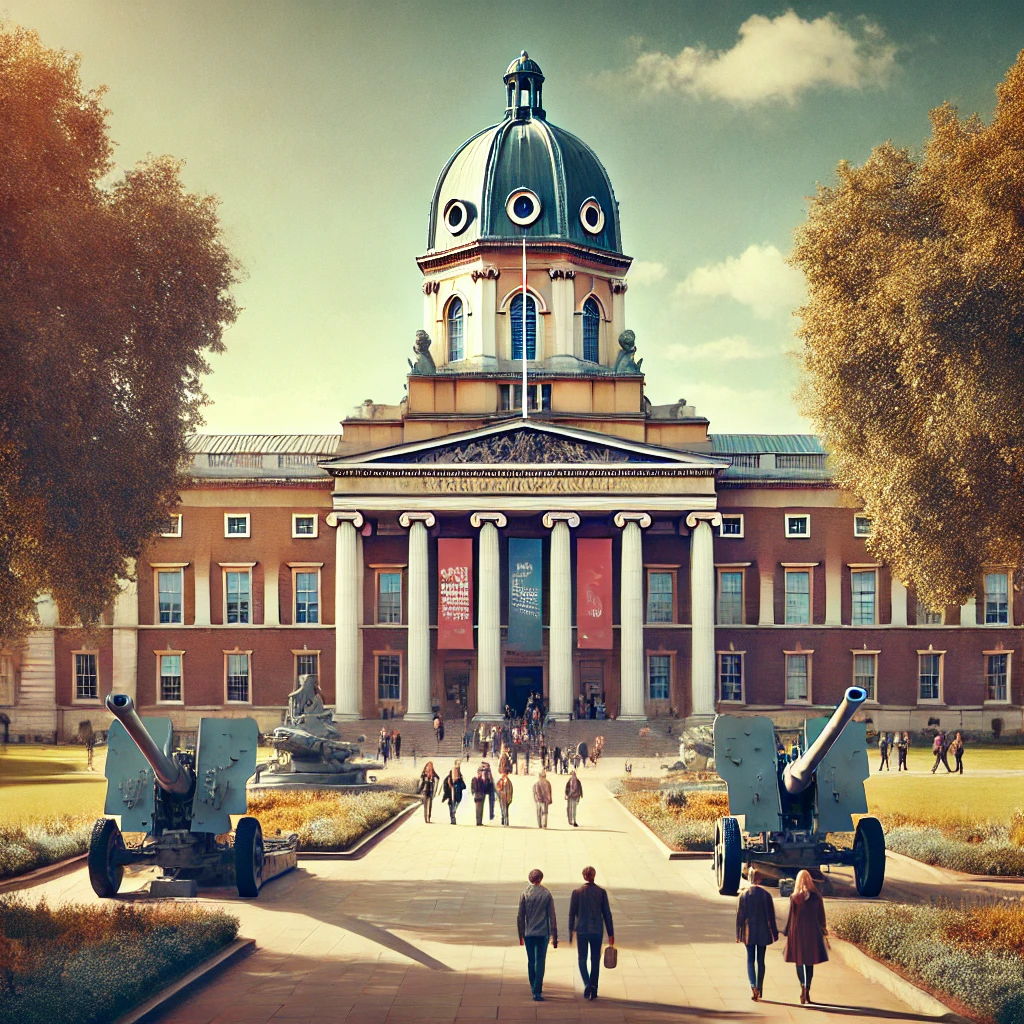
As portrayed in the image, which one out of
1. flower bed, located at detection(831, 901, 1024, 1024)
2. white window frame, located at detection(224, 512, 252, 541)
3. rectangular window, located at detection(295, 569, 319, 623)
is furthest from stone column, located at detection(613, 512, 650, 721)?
flower bed, located at detection(831, 901, 1024, 1024)

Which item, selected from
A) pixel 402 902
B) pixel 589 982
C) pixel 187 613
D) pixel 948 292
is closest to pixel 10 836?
pixel 402 902

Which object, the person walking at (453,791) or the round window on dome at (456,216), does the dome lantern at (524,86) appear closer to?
the round window on dome at (456,216)

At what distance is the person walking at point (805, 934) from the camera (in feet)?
47.1

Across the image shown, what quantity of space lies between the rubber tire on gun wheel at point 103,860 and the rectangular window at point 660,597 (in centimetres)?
4330

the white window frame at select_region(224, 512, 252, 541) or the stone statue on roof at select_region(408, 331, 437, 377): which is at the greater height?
the stone statue on roof at select_region(408, 331, 437, 377)

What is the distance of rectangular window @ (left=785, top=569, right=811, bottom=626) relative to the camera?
202 feet

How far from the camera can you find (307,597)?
6169cm

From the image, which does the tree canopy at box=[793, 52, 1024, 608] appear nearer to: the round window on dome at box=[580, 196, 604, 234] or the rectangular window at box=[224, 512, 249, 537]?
the rectangular window at box=[224, 512, 249, 537]

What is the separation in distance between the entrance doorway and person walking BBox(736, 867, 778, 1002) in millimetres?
47154

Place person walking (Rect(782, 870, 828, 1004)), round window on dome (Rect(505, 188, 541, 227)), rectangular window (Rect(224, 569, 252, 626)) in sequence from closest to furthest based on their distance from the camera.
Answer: person walking (Rect(782, 870, 828, 1004)), rectangular window (Rect(224, 569, 252, 626)), round window on dome (Rect(505, 188, 541, 227))

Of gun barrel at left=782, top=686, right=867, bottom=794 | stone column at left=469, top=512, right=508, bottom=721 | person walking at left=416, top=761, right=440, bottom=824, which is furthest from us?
stone column at left=469, top=512, right=508, bottom=721

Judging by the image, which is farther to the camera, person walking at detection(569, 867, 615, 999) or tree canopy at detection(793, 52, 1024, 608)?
tree canopy at detection(793, 52, 1024, 608)

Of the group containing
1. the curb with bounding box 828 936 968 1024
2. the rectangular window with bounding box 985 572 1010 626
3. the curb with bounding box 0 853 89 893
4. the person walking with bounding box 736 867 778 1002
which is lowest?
the curb with bounding box 0 853 89 893

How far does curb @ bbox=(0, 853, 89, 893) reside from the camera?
21828mm
